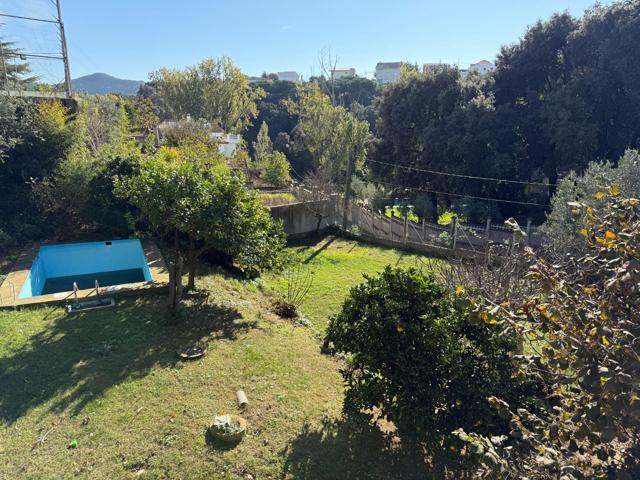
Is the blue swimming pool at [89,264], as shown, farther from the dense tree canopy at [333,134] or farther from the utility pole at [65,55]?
the dense tree canopy at [333,134]

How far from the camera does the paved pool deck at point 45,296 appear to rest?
27.3 ft

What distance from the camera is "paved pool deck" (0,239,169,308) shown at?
328 inches

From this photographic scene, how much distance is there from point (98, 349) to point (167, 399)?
2007mm

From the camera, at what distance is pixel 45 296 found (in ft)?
28.0

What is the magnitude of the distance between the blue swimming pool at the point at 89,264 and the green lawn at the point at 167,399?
398cm

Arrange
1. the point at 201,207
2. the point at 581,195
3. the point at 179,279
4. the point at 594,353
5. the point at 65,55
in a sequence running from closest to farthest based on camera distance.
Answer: the point at 594,353
the point at 201,207
the point at 179,279
the point at 581,195
the point at 65,55

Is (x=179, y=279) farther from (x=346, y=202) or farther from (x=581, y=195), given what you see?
(x=346, y=202)

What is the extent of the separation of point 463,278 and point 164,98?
24.4 metres

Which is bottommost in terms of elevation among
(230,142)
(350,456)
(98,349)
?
(350,456)

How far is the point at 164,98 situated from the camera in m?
26.0

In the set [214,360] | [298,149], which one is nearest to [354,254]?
[214,360]

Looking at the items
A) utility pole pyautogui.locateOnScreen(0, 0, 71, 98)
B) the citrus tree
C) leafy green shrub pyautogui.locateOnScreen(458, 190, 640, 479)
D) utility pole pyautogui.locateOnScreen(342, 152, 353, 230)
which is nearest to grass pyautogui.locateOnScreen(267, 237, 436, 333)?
utility pole pyautogui.locateOnScreen(342, 152, 353, 230)

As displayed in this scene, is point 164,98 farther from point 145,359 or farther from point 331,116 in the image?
point 145,359

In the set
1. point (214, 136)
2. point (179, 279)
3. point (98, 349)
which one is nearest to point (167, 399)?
point (98, 349)
